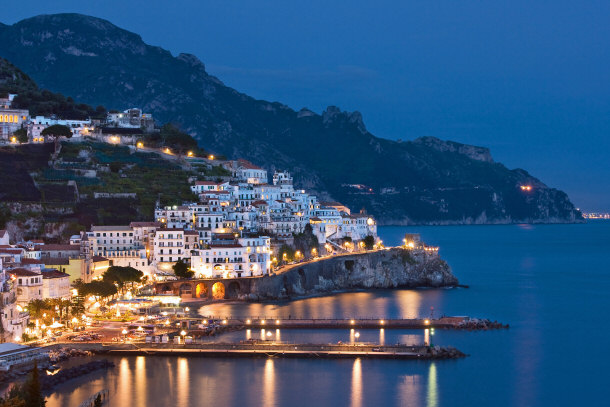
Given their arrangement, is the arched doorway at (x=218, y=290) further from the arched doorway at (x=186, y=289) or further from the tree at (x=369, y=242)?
the tree at (x=369, y=242)

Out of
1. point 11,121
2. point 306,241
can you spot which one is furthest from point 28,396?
point 11,121

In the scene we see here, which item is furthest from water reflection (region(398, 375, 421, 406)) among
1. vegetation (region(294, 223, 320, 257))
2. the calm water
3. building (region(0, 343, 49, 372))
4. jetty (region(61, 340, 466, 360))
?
vegetation (region(294, 223, 320, 257))

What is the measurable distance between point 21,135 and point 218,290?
30.9 metres

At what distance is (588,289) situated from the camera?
80.4 metres

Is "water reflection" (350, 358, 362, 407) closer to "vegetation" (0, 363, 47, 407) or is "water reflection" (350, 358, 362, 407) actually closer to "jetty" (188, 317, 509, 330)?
"jetty" (188, 317, 509, 330)

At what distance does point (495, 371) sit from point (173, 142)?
57.2 meters

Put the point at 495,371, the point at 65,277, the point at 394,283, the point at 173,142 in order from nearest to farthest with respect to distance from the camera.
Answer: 1. the point at 495,371
2. the point at 65,277
3. the point at 394,283
4. the point at 173,142

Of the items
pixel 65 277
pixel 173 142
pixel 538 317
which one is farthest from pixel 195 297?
pixel 173 142

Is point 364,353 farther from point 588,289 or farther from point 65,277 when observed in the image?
point 588,289

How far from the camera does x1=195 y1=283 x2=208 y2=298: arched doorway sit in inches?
2473

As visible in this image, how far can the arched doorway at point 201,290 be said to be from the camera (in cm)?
6280

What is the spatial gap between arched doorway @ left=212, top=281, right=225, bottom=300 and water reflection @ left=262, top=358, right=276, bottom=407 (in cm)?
2010

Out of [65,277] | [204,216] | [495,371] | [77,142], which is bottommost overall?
[495,371]

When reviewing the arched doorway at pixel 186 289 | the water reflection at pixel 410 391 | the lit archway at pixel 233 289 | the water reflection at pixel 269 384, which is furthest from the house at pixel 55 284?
the water reflection at pixel 410 391
